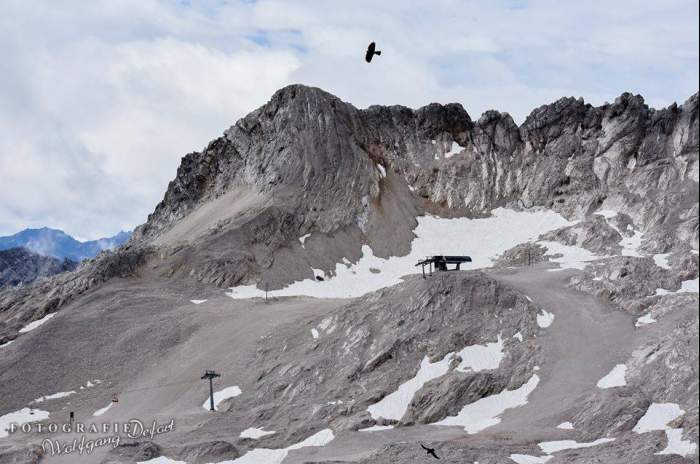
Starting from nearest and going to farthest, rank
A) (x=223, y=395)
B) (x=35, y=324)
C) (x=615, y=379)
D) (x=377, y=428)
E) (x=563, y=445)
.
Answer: (x=563, y=445)
(x=377, y=428)
(x=615, y=379)
(x=223, y=395)
(x=35, y=324)

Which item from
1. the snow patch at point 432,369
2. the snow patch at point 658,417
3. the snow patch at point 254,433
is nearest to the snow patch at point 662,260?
the snow patch at point 432,369

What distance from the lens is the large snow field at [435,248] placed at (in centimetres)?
10131

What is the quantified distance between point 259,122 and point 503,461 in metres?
90.5

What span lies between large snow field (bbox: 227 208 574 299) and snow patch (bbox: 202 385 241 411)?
2902 centimetres

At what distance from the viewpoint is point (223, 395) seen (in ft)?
224

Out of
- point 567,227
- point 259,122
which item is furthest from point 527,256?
point 259,122

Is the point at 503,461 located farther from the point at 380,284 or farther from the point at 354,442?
the point at 380,284

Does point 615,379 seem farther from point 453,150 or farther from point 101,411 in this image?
point 453,150

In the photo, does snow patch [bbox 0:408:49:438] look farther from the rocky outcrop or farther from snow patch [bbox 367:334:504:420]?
snow patch [bbox 367:334:504:420]

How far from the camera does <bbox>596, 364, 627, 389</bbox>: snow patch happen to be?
56.7 meters

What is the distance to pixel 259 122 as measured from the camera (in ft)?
424

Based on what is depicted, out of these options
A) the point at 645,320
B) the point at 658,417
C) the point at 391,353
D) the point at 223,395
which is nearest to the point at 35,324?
the point at 223,395

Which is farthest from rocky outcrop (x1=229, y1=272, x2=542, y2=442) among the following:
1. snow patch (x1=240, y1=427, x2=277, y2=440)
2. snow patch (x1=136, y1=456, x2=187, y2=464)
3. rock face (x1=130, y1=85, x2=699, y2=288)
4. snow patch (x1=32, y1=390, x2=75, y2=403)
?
rock face (x1=130, y1=85, x2=699, y2=288)

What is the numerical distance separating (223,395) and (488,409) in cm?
2298
